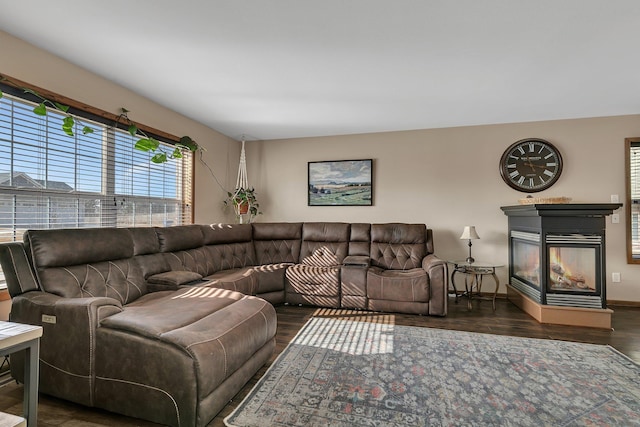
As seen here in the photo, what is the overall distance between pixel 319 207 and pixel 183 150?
2.14 m

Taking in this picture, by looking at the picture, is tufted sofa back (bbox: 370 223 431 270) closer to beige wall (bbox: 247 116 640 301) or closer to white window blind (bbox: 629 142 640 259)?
beige wall (bbox: 247 116 640 301)

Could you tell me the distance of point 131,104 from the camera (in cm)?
319

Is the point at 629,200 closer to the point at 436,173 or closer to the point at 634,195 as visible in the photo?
the point at 634,195

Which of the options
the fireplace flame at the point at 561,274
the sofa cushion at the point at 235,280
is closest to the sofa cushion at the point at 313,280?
the sofa cushion at the point at 235,280

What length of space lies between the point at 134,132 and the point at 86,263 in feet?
4.75

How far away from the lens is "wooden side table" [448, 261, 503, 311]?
12.3ft

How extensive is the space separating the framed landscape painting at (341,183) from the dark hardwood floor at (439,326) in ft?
5.82

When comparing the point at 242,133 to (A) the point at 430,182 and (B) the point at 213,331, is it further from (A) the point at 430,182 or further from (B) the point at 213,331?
(B) the point at 213,331

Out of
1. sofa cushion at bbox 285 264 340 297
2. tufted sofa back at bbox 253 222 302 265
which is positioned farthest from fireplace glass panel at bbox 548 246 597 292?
tufted sofa back at bbox 253 222 302 265

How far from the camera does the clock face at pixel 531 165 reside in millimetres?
4086

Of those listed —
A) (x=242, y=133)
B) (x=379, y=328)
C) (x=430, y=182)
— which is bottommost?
(x=379, y=328)

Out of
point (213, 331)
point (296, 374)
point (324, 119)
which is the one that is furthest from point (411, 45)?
point (296, 374)

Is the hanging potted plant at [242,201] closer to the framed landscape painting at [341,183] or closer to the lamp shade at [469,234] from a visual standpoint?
the framed landscape painting at [341,183]

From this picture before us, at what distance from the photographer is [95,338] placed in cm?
169
